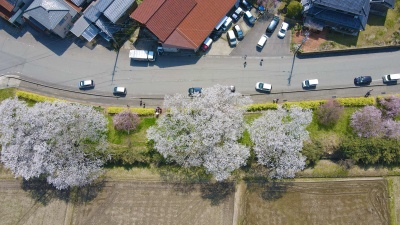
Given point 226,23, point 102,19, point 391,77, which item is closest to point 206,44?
point 226,23

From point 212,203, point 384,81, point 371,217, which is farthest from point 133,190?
point 384,81

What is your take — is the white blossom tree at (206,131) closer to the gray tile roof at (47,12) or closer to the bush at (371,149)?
the bush at (371,149)

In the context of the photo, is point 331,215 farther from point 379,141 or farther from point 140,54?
point 140,54

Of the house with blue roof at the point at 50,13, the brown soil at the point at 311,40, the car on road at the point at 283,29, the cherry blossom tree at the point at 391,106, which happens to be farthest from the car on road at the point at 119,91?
the cherry blossom tree at the point at 391,106

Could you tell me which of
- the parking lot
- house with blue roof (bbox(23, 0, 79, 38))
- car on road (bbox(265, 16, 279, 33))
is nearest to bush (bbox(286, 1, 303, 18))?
car on road (bbox(265, 16, 279, 33))

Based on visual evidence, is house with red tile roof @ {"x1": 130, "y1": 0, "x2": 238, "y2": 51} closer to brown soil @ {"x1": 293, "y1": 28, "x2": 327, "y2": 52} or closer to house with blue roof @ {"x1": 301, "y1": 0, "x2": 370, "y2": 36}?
brown soil @ {"x1": 293, "y1": 28, "x2": 327, "y2": 52}

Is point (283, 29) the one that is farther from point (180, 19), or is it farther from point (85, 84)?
point (85, 84)
